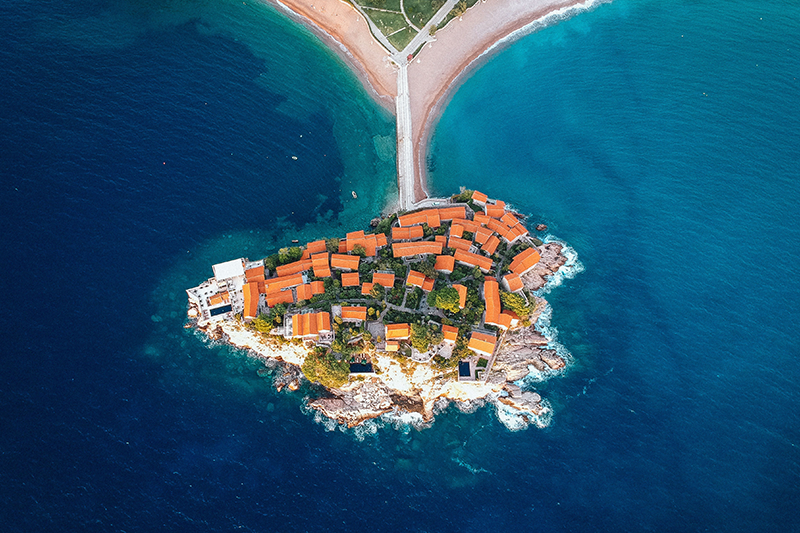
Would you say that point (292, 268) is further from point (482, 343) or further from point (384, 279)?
point (482, 343)

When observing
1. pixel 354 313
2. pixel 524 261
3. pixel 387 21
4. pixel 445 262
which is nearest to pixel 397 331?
pixel 354 313

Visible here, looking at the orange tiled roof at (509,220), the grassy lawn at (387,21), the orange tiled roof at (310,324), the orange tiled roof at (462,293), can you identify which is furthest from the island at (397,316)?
the grassy lawn at (387,21)

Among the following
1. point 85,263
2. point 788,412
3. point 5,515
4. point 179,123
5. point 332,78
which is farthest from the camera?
point 332,78

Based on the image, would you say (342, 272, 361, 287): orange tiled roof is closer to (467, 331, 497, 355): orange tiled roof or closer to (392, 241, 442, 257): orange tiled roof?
(392, 241, 442, 257): orange tiled roof

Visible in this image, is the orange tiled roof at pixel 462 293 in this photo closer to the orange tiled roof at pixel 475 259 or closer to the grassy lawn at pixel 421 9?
the orange tiled roof at pixel 475 259

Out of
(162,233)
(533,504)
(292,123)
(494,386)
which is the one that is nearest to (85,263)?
(162,233)

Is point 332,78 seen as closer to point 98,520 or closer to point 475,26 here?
point 475,26
